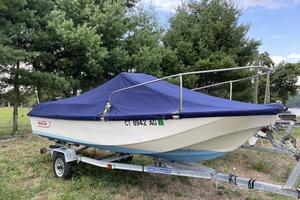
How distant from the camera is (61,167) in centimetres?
579

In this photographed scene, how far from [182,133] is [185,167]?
805 mm

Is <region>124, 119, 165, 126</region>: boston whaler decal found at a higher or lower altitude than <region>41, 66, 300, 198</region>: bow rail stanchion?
higher

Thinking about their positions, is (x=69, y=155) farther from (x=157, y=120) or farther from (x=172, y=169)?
(x=157, y=120)

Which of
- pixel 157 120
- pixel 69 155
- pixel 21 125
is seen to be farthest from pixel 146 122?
pixel 21 125

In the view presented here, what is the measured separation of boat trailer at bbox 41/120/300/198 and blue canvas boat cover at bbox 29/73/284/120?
2.27 ft

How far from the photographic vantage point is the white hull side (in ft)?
13.3

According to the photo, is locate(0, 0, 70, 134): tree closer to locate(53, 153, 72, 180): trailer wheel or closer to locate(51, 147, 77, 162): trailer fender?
locate(53, 153, 72, 180): trailer wheel

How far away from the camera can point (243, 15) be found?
56.0ft

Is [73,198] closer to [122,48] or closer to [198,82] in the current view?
[122,48]

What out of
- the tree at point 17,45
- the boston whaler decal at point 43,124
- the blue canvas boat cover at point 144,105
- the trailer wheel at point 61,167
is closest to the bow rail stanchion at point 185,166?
the trailer wheel at point 61,167

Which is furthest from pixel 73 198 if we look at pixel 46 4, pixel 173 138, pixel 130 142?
pixel 46 4

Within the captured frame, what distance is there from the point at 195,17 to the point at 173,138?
14.0 m

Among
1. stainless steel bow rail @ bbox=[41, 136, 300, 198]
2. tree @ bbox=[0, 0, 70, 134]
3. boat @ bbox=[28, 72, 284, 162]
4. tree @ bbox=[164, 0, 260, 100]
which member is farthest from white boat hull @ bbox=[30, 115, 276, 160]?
tree @ bbox=[164, 0, 260, 100]

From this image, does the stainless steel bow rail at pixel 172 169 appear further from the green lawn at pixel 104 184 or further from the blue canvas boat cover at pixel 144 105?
the blue canvas boat cover at pixel 144 105
